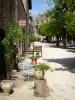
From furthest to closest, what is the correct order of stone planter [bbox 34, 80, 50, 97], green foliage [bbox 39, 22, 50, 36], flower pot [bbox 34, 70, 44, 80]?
1. green foliage [bbox 39, 22, 50, 36]
2. flower pot [bbox 34, 70, 44, 80]
3. stone planter [bbox 34, 80, 50, 97]

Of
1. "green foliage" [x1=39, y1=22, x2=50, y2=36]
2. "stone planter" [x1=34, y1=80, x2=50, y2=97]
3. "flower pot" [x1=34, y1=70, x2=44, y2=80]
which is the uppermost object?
"green foliage" [x1=39, y1=22, x2=50, y2=36]

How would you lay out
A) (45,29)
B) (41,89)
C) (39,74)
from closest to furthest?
(41,89), (39,74), (45,29)

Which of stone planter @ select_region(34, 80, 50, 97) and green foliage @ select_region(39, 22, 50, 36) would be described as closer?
stone planter @ select_region(34, 80, 50, 97)

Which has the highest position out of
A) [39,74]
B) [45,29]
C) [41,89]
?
[45,29]

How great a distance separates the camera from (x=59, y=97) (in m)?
10.5

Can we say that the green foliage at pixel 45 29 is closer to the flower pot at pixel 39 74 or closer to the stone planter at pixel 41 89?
the flower pot at pixel 39 74

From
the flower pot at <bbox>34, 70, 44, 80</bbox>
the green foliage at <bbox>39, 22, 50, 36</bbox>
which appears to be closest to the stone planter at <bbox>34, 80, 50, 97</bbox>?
the flower pot at <bbox>34, 70, 44, 80</bbox>

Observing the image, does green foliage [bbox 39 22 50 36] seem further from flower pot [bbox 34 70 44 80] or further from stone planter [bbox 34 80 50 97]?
stone planter [bbox 34 80 50 97]

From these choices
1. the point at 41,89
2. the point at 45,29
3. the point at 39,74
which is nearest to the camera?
the point at 41,89

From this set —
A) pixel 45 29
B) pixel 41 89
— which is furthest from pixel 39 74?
pixel 45 29

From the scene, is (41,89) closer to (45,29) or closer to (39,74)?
(39,74)

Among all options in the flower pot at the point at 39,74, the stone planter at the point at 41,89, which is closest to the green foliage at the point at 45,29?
the flower pot at the point at 39,74

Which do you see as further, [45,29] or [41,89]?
[45,29]

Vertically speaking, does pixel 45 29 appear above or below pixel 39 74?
above
